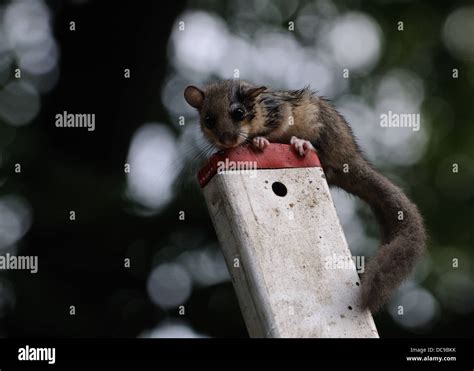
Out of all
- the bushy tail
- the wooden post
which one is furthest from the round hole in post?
the bushy tail

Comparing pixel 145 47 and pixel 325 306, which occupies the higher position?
pixel 145 47

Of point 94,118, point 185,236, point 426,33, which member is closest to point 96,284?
point 185,236

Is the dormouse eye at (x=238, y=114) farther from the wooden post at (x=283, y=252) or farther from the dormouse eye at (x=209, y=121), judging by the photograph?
the wooden post at (x=283, y=252)

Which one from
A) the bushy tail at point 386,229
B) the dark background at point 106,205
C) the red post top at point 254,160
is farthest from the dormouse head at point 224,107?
the dark background at point 106,205

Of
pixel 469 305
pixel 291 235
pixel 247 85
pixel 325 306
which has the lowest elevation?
pixel 469 305

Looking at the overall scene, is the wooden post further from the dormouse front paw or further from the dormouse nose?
the dormouse nose

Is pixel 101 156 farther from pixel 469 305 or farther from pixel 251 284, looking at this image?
pixel 251 284
